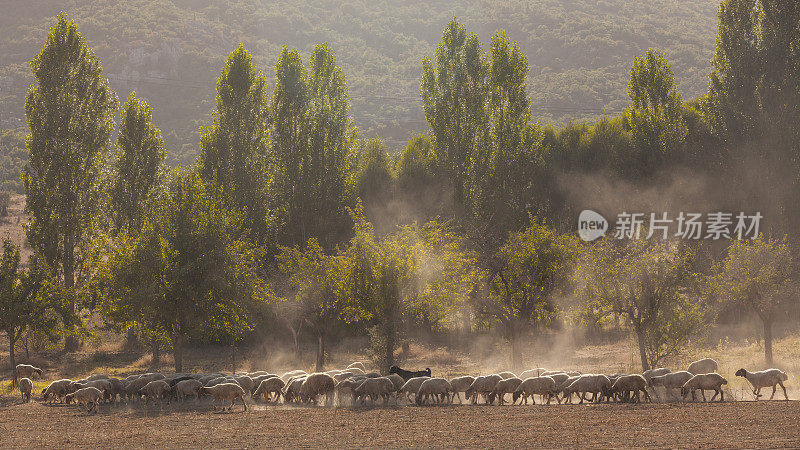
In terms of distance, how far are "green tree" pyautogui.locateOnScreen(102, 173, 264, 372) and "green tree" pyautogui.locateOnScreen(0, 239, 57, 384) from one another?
3.60 metres

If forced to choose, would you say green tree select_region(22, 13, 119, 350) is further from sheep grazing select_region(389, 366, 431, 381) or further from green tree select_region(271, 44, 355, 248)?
sheep grazing select_region(389, 366, 431, 381)

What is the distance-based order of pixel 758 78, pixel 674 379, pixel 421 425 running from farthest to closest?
pixel 758 78
pixel 674 379
pixel 421 425

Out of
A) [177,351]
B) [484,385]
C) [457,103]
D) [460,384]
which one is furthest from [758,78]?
[177,351]

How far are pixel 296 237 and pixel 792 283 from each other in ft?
124

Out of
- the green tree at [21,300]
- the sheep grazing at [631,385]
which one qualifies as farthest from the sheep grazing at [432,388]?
the green tree at [21,300]

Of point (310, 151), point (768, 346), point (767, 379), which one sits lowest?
point (767, 379)

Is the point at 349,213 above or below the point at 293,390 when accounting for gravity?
above

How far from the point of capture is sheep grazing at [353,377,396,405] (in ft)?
97.4

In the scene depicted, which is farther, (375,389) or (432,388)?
(375,389)

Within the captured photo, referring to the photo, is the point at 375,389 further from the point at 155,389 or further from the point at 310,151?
the point at 310,151

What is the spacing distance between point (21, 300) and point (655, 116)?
50.6 meters

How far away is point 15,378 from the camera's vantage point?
126ft

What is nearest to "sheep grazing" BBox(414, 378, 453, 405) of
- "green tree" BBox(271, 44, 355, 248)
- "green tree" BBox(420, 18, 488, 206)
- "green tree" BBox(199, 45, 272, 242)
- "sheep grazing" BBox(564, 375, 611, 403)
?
"sheep grazing" BBox(564, 375, 611, 403)

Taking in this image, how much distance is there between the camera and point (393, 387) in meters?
30.3
